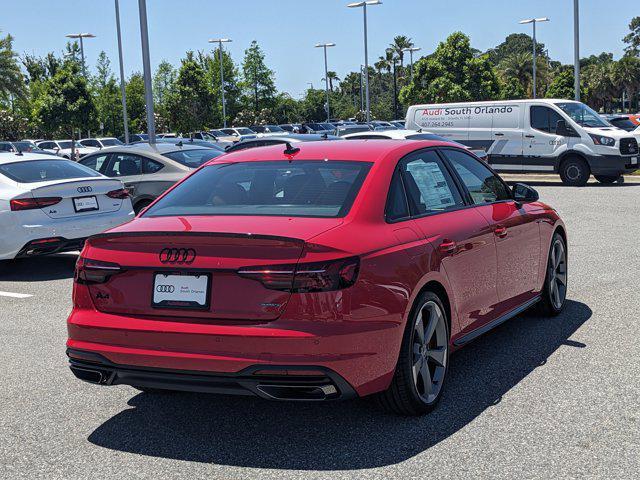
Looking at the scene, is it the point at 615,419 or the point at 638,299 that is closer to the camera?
the point at 615,419

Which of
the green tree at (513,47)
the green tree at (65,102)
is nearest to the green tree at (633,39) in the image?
the green tree at (513,47)

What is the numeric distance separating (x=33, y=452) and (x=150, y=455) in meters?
0.60

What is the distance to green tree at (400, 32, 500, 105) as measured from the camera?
175 feet

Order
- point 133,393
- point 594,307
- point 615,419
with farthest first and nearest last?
point 594,307 → point 133,393 → point 615,419

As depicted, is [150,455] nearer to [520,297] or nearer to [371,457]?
[371,457]

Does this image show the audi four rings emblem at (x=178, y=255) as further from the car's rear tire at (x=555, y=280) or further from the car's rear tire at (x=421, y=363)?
the car's rear tire at (x=555, y=280)

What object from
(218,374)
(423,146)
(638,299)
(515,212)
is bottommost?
(638,299)

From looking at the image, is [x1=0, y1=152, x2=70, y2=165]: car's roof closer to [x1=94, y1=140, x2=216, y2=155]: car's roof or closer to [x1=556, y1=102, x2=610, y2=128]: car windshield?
[x1=94, y1=140, x2=216, y2=155]: car's roof

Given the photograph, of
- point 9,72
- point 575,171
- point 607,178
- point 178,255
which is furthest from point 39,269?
point 9,72

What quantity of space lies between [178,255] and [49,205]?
633 cm

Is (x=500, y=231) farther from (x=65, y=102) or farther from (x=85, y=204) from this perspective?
(x=65, y=102)

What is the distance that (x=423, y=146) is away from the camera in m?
5.59

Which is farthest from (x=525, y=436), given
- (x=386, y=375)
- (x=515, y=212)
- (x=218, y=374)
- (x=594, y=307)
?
(x=594, y=307)

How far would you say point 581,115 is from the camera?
72.9 feet
